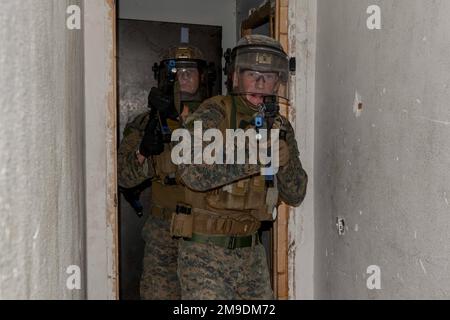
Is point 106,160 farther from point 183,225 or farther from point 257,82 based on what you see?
point 257,82

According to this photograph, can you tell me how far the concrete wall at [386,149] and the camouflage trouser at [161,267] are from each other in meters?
0.82

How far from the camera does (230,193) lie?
1.79m

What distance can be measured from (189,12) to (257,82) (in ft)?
5.48

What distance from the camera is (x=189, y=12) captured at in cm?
324

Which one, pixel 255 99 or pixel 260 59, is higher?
pixel 260 59

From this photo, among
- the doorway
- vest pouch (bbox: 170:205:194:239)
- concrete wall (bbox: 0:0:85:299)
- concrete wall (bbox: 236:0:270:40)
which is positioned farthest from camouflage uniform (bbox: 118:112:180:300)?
concrete wall (bbox: 0:0:85:299)

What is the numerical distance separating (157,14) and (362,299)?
2.39m

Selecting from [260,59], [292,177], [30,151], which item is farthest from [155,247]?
[30,151]

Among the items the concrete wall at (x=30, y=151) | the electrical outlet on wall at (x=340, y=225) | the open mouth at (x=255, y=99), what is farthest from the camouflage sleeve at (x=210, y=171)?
the concrete wall at (x=30, y=151)

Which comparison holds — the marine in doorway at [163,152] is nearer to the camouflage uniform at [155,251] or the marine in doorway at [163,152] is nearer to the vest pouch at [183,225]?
the camouflage uniform at [155,251]

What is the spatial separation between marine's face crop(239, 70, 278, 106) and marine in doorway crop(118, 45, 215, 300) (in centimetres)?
52

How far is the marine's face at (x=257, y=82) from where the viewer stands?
180 centimetres

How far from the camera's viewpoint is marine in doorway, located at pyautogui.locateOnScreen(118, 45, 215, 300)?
227cm

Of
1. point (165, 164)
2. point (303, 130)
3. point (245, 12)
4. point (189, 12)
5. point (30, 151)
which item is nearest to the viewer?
point (30, 151)
